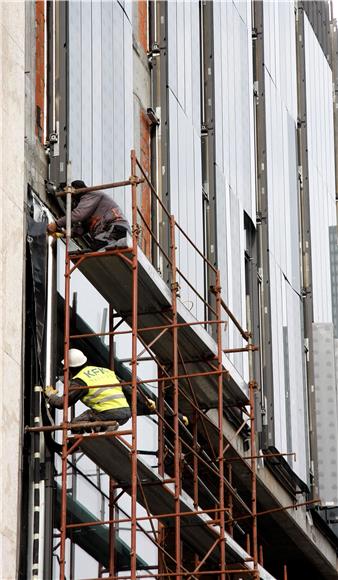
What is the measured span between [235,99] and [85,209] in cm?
1318

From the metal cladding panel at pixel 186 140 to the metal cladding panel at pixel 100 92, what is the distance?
2.93 meters

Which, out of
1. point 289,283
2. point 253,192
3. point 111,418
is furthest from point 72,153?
point 289,283

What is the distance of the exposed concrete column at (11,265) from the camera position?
1936 cm

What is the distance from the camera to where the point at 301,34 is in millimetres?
42125

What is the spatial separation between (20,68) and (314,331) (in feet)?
62.4

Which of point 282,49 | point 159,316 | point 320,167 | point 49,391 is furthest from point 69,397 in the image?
point 320,167

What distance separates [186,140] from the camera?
30.1 meters

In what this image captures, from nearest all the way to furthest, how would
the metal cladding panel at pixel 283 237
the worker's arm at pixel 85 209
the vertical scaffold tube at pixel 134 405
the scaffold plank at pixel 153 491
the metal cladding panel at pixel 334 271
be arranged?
1. the vertical scaffold tube at pixel 134 405
2. the scaffold plank at pixel 153 491
3. the worker's arm at pixel 85 209
4. the metal cladding panel at pixel 283 237
5. the metal cladding panel at pixel 334 271

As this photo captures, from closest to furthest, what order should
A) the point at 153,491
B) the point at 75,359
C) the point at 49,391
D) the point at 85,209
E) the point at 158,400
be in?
1. the point at 49,391
2. the point at 75,359
3. the point at 85,209
4. the point at 153,491
5. the point at 158,400

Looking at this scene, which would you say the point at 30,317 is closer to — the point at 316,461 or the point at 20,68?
the point at 20,68

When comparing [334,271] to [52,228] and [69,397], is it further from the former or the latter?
[69,397]

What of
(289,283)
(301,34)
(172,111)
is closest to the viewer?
(172,111)

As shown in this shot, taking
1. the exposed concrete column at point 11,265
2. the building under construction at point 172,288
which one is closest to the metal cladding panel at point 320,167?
the building under construction at point 172,288

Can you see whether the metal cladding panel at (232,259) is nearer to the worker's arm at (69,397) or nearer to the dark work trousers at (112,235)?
the dark work trousers at (112,235)
